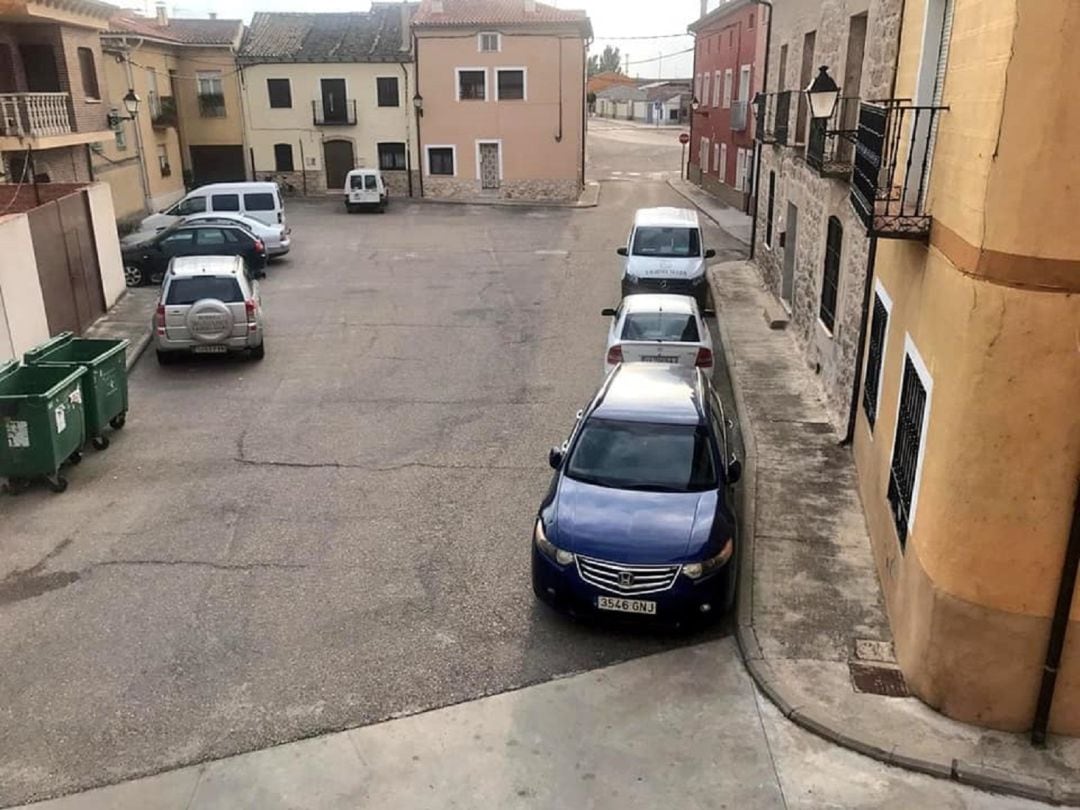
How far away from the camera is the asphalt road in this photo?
269 inches

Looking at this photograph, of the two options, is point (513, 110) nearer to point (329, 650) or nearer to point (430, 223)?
point (430, 223)

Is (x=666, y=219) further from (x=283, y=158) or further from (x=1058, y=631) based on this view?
(x=283, y=158)

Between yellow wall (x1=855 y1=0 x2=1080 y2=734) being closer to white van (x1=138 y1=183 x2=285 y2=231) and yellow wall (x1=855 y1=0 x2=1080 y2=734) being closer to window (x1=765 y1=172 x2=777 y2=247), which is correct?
window (x1=765 y1=172 x2=777 y2=247)

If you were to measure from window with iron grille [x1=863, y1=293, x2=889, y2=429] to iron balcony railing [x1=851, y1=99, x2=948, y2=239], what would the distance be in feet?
4.51

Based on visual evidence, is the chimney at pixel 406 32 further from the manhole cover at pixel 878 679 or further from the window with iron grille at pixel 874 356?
the manhole cover at pixel 878 679

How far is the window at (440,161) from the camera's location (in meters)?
36.7

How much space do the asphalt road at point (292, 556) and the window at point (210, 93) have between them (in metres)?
23.5

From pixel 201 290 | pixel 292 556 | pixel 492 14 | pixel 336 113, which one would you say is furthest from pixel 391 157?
pixel 292 556

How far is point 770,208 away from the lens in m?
20.4

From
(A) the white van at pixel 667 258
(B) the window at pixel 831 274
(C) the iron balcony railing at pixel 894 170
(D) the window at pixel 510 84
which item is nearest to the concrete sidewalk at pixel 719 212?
(A) the white van at pixel 667 258

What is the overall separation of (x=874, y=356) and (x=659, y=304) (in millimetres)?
4585

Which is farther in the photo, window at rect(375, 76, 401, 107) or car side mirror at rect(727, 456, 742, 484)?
window at rect(375, 76, 401, 107)

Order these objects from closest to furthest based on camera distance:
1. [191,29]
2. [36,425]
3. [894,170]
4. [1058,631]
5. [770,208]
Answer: [1058,631] → [894,170] → [36,425] → [770,208] → [191,29]

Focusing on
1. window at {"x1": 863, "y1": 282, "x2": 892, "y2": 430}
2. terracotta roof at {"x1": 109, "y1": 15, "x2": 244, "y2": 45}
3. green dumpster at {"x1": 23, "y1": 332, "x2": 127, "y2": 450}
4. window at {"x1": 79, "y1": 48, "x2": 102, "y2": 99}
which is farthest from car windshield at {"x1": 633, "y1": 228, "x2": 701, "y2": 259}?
terracotta roof at {"x1": 109, "y1": 15, "x2": 244, "y2": 45}
